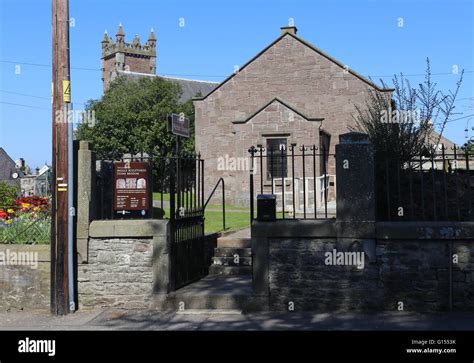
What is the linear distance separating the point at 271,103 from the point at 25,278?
53.6ft

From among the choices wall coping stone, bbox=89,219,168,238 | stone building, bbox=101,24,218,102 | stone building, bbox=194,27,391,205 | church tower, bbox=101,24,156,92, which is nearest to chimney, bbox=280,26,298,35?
stone building, bbox=194,27,391,205

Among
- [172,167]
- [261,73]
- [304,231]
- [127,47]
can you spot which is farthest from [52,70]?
[127,47]

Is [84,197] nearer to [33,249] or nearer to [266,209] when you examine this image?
[33,249]

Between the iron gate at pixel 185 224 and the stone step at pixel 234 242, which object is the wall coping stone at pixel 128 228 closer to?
the iron gate at pixel 185 224

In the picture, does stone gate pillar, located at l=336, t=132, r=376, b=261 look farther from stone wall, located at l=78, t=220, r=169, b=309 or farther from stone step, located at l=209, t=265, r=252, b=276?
Result: stone wall, located at l=78, t=220, r=169, b=309

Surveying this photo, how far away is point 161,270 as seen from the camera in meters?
7.89

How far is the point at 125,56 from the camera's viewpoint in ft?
256

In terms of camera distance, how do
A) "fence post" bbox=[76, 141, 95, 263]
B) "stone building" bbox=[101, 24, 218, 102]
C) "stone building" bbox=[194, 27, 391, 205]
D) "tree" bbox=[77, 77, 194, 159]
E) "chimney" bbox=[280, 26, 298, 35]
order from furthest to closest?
"stone building" bbox=[101, 24, 218, 102] → "tree" bbox=[77, 77, 194, 159] → "chimney" bbox=[280, 26, 298, 35] → "stone building" bbox=[194, 27, 391, 205] → "fence post" bbox=[76, 141, 95, 263]

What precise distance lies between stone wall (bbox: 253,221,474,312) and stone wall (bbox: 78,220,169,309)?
1.53m

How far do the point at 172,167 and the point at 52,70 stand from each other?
2398mm

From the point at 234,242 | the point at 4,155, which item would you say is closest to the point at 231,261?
the point at 234,242

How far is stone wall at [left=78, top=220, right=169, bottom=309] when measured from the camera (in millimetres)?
7898

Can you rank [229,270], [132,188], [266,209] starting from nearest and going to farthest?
[266,209], [132,188], [229,270]

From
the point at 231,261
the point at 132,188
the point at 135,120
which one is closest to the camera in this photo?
the point at 132,188
